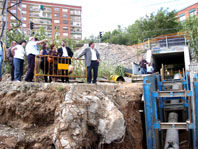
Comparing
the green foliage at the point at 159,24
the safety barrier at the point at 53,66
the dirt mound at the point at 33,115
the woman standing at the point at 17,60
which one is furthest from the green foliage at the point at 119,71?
the green foliage at the point at 159,24

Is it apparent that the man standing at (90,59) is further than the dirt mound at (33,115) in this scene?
Yes

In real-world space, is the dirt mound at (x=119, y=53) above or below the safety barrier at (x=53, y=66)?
above

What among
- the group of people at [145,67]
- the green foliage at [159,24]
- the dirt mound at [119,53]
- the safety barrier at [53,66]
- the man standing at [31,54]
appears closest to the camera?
the man standing at [31,54]

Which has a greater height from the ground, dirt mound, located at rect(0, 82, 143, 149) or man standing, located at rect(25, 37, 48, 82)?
man standing, located at rect(25, 37, 48, 82)

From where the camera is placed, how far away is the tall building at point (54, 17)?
53594 millimetres

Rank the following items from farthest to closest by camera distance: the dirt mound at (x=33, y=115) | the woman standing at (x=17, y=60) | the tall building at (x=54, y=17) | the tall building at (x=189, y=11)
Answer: the tall building at (x=54, y=17), the tall building at (x=189, y=11), the woman standing at (x=17, y=60), the dirt mound at (x=33, y=115)

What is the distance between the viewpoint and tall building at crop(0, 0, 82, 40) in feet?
176

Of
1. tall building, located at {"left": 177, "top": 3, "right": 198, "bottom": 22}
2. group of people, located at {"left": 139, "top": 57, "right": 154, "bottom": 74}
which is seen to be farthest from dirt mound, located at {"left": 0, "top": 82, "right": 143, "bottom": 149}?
tall building, located at {"left": 177, "top": 3, "right": 198, "bottom": 22}

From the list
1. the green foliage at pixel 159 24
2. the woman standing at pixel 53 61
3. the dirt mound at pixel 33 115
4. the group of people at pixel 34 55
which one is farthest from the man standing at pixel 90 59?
the green foliage at pixel 159 24

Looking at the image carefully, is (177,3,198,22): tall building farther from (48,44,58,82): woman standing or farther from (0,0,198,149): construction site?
(48,44,58,82): woman standing

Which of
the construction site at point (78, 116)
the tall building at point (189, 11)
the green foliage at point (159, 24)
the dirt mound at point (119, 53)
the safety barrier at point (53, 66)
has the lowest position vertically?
the construction site at point (78, 116)

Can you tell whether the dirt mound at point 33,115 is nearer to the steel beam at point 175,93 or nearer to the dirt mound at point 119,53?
the steel beam at point 175,93

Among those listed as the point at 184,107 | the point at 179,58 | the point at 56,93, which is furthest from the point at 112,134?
the point at 179,58

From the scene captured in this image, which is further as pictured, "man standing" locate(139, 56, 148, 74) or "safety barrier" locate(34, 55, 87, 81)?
"man standing" locate(139, 56, 148, 74)
